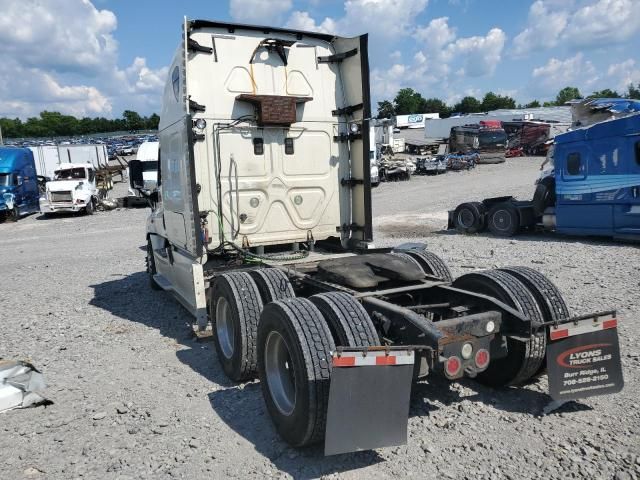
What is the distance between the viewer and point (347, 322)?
382 cm

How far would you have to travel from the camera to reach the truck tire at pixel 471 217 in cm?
1441

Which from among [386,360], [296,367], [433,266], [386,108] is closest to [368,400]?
[386,360]

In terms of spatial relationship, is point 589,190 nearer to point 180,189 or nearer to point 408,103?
point 180,189

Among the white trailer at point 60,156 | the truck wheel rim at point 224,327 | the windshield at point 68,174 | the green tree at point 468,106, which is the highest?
the green tree at point 468,106

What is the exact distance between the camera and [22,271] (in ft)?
39.3

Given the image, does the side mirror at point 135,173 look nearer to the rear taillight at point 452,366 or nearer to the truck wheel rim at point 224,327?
the truck wheel rim at point 224,327

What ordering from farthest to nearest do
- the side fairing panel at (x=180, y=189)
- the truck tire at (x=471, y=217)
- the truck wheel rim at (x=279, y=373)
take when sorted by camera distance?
the truck tire at (x=471, y=217) → the side fairing panel at (x=180, y=189) → the truck wheel rim at (x=279, y=373)

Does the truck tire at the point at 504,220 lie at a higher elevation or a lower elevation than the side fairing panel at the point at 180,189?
lower

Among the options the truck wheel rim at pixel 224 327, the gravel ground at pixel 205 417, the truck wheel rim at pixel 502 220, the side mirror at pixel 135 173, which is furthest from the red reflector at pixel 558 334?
the truck wheel rim at pixel 502 220

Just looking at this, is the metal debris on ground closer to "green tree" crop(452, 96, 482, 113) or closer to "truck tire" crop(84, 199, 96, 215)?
"truck tire" crop(84, 199, 96, 215)

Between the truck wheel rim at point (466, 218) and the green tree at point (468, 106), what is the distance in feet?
349

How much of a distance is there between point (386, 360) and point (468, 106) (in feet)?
396

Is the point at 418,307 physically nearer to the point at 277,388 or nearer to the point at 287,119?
the point at 277,388

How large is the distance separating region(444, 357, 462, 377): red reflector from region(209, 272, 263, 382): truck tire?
1.81m
